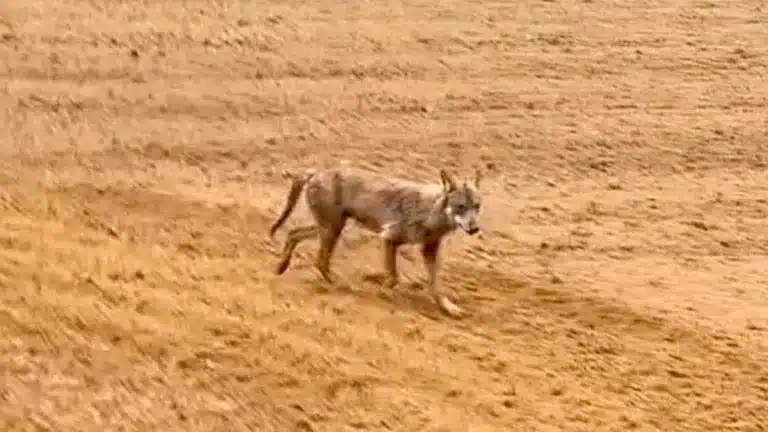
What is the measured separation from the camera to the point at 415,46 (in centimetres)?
1005

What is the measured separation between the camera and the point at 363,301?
6824mm

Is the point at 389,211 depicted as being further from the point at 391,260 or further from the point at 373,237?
the point at 373,237

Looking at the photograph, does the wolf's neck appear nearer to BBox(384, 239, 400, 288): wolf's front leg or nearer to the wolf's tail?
BBox(384, 239, 400, 288): wolf's front leg

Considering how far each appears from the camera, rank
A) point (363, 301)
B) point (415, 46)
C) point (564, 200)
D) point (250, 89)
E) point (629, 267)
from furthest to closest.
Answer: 1. point (415, 46)
2. point (250, 89)
3. point (564, 200)
4. point (629, 267)
5. point (363, 301)

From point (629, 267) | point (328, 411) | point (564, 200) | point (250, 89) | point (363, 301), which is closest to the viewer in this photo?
point (328, 411)

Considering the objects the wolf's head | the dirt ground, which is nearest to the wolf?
the wolf's head

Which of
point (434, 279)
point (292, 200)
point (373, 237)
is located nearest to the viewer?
point (434, 279)

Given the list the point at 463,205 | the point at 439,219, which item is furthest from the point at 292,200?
the point at 463,205

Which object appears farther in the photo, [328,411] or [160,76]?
[160,76]

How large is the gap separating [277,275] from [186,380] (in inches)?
44.1

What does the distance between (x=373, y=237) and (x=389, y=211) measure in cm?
68

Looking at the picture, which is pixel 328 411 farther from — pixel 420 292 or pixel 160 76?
pixel 160 76

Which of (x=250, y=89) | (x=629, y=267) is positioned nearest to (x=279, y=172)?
(x=250, y=89)

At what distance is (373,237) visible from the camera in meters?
7.56
